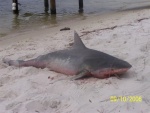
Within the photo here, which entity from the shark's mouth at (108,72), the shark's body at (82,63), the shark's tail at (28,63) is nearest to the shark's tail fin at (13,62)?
the shark's tail at (28,63)

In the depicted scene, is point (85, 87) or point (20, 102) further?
point (85, 87)

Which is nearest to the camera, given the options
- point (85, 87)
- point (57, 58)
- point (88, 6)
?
point (85, 87)

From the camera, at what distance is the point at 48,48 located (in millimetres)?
7148

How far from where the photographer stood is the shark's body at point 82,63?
4605 mm

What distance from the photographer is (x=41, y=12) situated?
1633 centimetres

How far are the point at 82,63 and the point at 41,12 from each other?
38.9ft

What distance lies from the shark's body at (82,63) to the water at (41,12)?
5.87 m

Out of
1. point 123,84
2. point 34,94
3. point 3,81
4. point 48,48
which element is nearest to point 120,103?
point 123,84

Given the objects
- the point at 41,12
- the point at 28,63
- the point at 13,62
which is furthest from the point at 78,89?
the point at 41,12

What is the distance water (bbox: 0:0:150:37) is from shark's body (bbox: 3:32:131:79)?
5870mm

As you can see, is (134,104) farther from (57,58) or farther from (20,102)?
(57,58)

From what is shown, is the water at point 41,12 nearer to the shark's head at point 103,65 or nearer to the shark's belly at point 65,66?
the shark's belly at point 65,66

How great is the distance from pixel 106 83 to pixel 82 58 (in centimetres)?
66

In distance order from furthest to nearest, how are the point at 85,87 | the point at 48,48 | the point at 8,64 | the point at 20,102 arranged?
the point at 48,48, the point at 8,64, the point at 85,87, the point at 20,102
